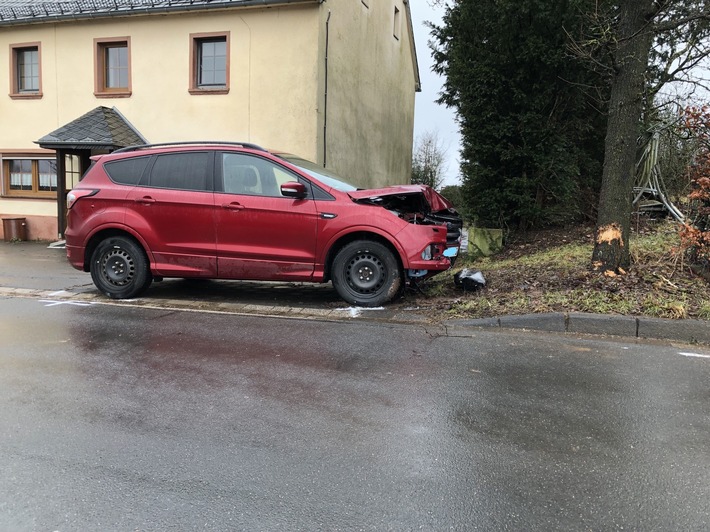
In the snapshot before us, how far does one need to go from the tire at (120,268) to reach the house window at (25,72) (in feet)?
36.2

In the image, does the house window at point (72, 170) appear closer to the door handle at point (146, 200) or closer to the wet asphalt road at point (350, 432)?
the door handle at point (146, 200)

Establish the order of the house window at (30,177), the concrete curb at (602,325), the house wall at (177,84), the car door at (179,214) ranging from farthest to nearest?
the house window at (30,177) → the house wall at (177,84) → the car door at (179,214) → the concrete curb at (602,325)

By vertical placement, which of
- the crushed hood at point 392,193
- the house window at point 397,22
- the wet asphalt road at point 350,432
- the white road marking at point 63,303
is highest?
the house window at point 397,22

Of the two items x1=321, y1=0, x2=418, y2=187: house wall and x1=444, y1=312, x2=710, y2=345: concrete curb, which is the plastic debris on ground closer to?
x1=444, y1=312, x2=710, y2=345: concrete curb

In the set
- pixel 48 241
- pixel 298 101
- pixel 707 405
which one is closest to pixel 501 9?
pixel 298 101

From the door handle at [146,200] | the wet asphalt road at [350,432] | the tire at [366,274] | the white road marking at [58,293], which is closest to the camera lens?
the wet asphalt road at [350,432]

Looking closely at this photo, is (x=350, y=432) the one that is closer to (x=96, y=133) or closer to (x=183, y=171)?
(x=183, y=171)

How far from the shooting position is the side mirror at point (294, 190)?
251 inches

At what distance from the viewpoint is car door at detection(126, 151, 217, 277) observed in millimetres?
6789

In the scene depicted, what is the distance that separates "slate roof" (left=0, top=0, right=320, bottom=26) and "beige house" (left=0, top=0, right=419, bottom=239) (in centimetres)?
4

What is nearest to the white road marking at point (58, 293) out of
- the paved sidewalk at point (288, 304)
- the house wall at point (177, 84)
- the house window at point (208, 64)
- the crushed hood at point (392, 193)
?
the paved sidewalk at point (288, 304)

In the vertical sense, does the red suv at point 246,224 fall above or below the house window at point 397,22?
below

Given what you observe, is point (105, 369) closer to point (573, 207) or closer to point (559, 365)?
point (559, 365)

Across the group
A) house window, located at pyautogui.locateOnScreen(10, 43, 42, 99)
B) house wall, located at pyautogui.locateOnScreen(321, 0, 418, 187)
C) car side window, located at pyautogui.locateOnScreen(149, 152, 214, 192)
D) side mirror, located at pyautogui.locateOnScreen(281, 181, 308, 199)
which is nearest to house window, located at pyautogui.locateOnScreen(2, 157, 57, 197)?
house window, located at pyautogui.locateOnScreen(10, 43, 42, 99)
